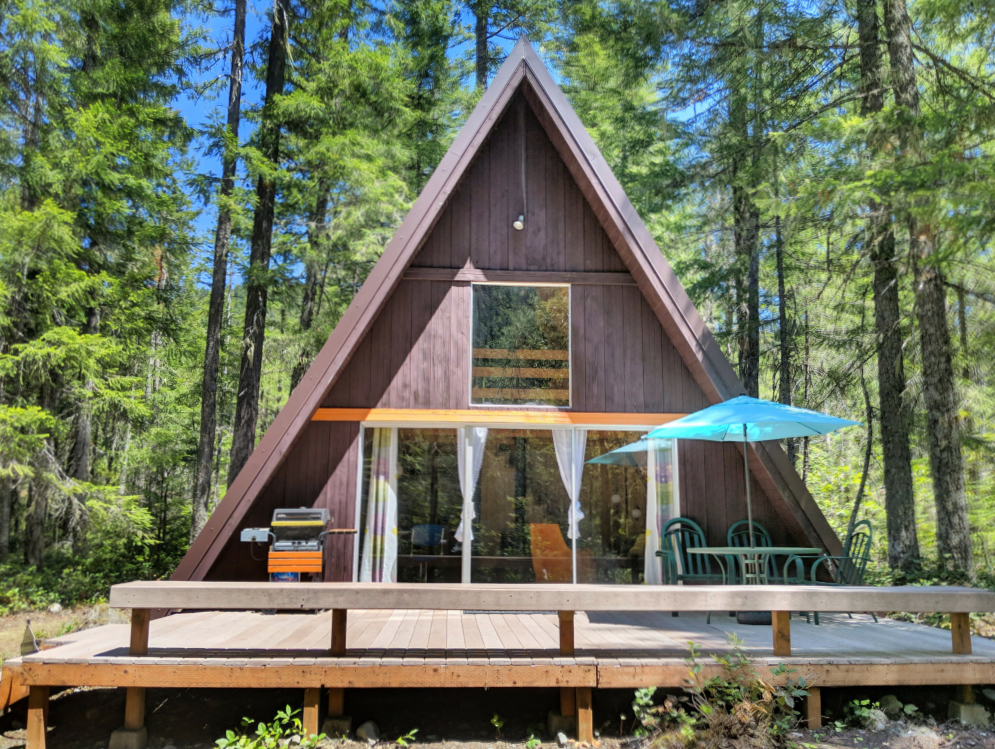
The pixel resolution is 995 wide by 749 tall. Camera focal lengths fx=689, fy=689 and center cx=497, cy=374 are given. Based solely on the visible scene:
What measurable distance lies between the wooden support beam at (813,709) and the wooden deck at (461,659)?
10 cm

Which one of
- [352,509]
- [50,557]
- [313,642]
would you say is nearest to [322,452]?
[352,509]

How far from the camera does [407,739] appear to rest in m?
4.24

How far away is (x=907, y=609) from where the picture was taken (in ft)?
14.0

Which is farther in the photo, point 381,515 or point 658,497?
point 658,497

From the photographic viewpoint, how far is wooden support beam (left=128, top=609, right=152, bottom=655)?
4328 mm

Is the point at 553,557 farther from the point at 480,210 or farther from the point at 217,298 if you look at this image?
the point at 217,298

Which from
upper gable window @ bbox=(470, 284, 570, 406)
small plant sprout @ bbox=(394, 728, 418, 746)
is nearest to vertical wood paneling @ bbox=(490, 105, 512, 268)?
upper gable window @ bbox=(470, 284, 570, 406)

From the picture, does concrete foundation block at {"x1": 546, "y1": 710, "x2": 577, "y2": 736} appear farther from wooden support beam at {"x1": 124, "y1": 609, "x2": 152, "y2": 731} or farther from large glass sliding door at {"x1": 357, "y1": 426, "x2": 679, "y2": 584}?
large glass sliding door at {"x1": 357, "y1": 426, "x2": 679, "y2": 584}

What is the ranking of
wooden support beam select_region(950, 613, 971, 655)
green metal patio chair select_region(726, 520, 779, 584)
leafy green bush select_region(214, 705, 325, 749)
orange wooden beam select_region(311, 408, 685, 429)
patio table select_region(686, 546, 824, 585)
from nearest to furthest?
1. leafy green bush select_region(214, 705, 325, 749)
2. wooden support beam select_region(950, 613, 971, 655)
3. patio table select_region(686, 546, 824, 585)
4. green metal patio chair select_region(726, 520, 779, 584)
5. orange wooden beam select_region(311, 408, 685, 429)

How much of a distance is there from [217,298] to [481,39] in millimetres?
8229

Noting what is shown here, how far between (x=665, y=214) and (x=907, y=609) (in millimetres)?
11991

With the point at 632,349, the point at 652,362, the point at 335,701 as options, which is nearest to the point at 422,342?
the point at 632,349

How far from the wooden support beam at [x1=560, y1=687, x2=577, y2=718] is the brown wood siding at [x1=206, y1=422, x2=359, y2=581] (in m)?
3.08

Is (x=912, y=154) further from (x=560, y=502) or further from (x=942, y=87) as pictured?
(x=560, y=502)
